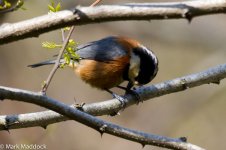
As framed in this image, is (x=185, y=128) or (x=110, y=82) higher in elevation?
(x=110, y=82)

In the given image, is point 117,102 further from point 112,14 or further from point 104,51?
point 104,51

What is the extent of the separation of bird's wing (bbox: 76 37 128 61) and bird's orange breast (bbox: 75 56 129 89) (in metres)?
0.05

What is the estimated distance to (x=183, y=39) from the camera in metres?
7.35

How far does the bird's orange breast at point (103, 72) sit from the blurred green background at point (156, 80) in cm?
214

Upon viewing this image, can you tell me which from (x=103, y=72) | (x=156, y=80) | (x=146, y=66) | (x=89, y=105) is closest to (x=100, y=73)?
(x=103, y=72)

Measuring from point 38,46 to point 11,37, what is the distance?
6.08 metres

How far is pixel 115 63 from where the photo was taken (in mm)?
4246

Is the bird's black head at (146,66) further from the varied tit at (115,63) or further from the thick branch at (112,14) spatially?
the thick branch at (112,14)

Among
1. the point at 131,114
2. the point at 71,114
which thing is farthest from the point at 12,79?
the point at 71,114

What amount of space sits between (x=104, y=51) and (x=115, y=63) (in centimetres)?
22

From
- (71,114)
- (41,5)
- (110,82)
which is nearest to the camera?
(71,114)

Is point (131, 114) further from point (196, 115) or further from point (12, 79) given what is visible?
point (12, 79)

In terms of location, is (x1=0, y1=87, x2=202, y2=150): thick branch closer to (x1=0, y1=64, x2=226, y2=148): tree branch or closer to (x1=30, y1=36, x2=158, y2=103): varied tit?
(x1=0, y1=64, x2=226, y2=148): tree branch

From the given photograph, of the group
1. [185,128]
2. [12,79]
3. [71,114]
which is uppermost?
[71,114]
